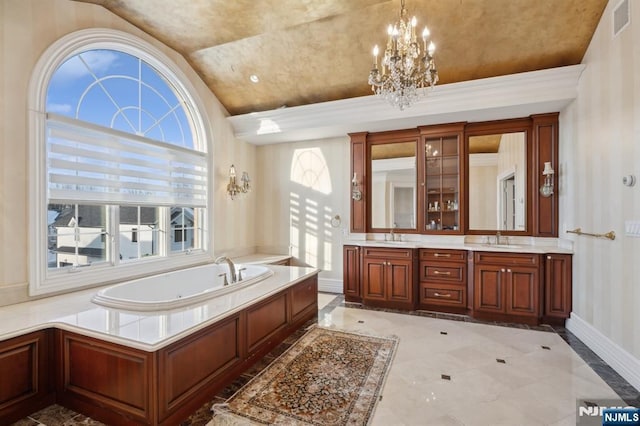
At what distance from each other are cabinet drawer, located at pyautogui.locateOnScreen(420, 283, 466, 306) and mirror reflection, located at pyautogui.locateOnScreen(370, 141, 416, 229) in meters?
0.91

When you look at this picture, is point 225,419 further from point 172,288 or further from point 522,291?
point 522,291

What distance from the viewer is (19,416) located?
6.49 ft

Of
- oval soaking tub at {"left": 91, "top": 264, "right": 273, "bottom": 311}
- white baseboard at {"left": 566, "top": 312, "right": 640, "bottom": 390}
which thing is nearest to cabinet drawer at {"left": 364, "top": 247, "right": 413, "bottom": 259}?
oval soaking tub at {"left": 91, "top": 264, "right": 273, "bottom": 311}

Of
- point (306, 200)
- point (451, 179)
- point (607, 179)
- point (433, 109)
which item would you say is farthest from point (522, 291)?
point (306, 200)

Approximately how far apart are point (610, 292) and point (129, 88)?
5.21 metres

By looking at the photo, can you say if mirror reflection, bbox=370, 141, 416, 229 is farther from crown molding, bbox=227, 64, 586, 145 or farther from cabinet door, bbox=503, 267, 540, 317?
cabinet door, bbox=503, 267, 540, 317

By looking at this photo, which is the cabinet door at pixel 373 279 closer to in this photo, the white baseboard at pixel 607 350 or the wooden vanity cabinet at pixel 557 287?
the wooden vanity cabinet at pixel 557 287

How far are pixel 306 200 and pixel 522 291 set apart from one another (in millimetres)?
3255

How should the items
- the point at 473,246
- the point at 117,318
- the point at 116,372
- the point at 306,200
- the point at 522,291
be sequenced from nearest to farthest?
the point at 116,372 → the point at 117,318 → the point at 522,291 → the point at 473,246 → the point at 306,200

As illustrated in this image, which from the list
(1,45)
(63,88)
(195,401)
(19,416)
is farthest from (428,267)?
(1,45)

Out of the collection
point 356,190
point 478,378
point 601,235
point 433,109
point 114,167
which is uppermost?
point 433,109

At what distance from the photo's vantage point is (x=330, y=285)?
16.4ft

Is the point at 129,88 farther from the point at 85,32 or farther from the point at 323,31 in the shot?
the point at 323,31

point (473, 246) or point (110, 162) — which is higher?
point (110, 162)
